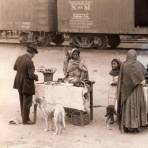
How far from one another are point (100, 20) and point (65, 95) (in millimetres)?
13511

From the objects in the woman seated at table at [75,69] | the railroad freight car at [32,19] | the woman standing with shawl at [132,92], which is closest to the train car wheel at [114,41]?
the railroad freight car at [32,19]

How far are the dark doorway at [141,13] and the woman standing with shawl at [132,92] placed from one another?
13.6 m

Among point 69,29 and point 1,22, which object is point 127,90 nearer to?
point 69,29

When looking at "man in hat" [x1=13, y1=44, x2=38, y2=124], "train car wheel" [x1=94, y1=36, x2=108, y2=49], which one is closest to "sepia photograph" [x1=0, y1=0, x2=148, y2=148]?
"man in hat" [x1=13, y1=44, x2=38, y2=124]

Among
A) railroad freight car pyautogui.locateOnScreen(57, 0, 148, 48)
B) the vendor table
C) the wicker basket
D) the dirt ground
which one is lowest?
the dirt ground

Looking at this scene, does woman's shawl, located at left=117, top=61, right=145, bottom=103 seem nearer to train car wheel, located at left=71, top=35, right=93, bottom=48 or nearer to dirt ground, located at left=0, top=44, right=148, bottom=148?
dirt ground, located at left=0, top=44, right=148, bottom=148

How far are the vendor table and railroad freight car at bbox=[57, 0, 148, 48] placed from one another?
41.3ft

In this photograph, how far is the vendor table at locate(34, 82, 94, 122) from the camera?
10930 mm

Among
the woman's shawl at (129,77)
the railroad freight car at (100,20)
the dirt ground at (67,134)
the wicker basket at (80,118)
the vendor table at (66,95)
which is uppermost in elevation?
the railroad freight car at (100,20)

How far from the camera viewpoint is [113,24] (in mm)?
23953

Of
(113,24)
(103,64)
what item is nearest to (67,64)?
(103,64)

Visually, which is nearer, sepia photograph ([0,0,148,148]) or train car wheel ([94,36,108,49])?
sepia photograph ([0,0,148,148])

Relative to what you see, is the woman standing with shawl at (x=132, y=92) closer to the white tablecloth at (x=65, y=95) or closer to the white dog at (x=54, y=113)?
the white tablecloth at (x=65, y=95)

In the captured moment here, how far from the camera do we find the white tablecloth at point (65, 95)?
10.9 meters
